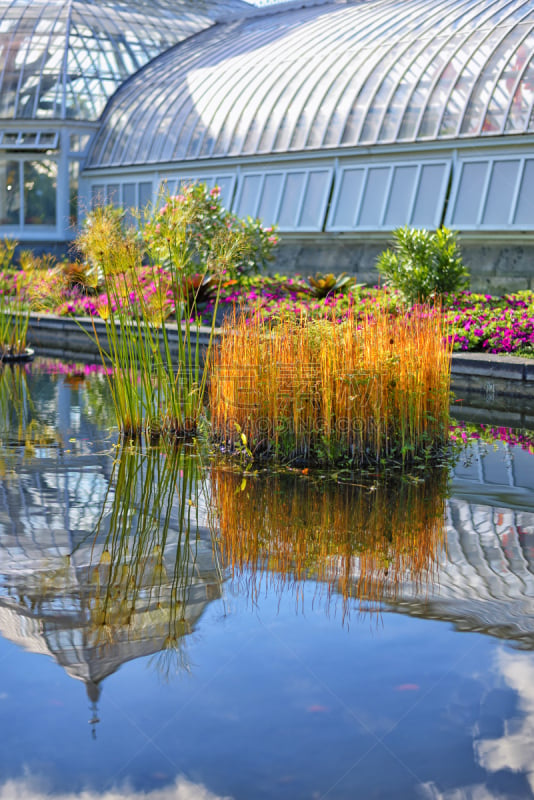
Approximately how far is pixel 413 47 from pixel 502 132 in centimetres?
418

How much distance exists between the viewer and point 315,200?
66.5ft

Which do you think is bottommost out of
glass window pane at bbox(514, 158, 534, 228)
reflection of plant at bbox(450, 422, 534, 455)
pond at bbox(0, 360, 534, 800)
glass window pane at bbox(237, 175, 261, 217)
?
pond at bbox(0, 360, 534, 800)

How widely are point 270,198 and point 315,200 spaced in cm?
142

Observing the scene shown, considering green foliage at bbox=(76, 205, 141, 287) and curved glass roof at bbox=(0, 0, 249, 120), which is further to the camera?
curved glass roof at bbox=(0, 0, 249, 120)

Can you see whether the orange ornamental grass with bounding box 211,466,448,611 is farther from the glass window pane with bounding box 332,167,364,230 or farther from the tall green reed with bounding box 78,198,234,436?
the glass window pane with bounding box 332,167,364,230

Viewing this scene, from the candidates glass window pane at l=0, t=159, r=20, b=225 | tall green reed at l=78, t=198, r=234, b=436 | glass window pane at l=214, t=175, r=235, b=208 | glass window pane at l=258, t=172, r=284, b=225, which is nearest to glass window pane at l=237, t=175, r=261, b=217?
glass window pane at l=258, t=172, r=284, b=225

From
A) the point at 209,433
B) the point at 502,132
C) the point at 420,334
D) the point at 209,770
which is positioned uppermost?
the point at 502,132

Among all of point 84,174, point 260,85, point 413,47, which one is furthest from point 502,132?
point 84,174

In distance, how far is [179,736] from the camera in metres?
3.05

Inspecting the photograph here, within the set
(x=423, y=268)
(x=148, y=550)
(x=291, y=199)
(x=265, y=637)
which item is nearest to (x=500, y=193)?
(x=423, y=268)

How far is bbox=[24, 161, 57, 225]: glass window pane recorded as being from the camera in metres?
27.8

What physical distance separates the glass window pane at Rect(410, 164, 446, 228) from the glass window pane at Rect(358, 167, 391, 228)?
2.64 feet

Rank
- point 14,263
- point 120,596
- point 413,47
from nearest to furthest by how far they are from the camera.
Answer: point 120,596
point 413,47
point 14,263

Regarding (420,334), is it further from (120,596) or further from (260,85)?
(260,85)
